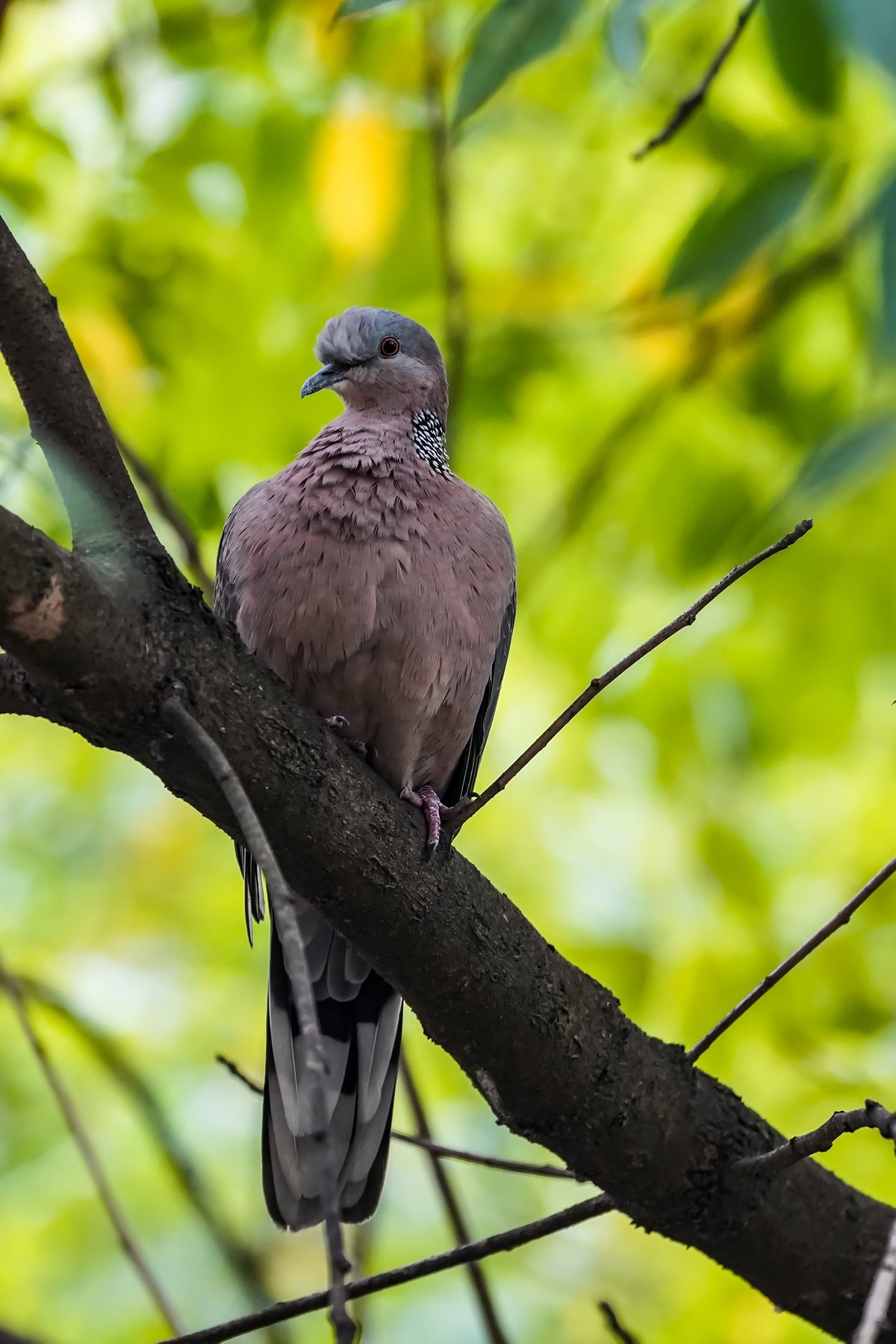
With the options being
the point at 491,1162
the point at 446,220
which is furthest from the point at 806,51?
the point at 491,1162

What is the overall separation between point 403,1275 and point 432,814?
2.34ft

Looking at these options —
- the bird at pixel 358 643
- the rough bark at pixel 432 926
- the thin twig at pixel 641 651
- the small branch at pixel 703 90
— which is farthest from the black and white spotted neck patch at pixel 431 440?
the thin twig at pixel 641 651

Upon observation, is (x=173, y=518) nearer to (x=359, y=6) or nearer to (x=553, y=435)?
(x=359, y=6)

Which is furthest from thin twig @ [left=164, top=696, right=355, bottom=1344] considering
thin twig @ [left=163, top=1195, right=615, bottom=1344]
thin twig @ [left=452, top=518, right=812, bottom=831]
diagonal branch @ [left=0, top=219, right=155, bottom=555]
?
thin twig @ [left=163, top=1195, right=615, bottom=1344]

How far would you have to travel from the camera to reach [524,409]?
4211mm

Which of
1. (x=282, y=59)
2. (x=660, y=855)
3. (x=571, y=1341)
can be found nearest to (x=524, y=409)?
(x=282, y=59)

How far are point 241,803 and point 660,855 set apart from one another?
3888 mm

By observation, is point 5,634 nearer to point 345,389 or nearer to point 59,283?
point 345,389

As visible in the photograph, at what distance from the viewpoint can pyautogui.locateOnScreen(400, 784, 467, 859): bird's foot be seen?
212cm

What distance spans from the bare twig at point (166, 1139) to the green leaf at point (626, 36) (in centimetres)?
221

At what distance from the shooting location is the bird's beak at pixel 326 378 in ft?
10.9

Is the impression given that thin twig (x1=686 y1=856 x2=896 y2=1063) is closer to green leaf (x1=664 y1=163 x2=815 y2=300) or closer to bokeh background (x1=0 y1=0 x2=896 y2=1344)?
bokeh background (x1=0 y1=0 x2=896 y2=1344)

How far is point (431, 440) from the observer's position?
3.23m

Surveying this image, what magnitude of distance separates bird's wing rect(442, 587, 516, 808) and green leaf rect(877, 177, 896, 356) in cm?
135
